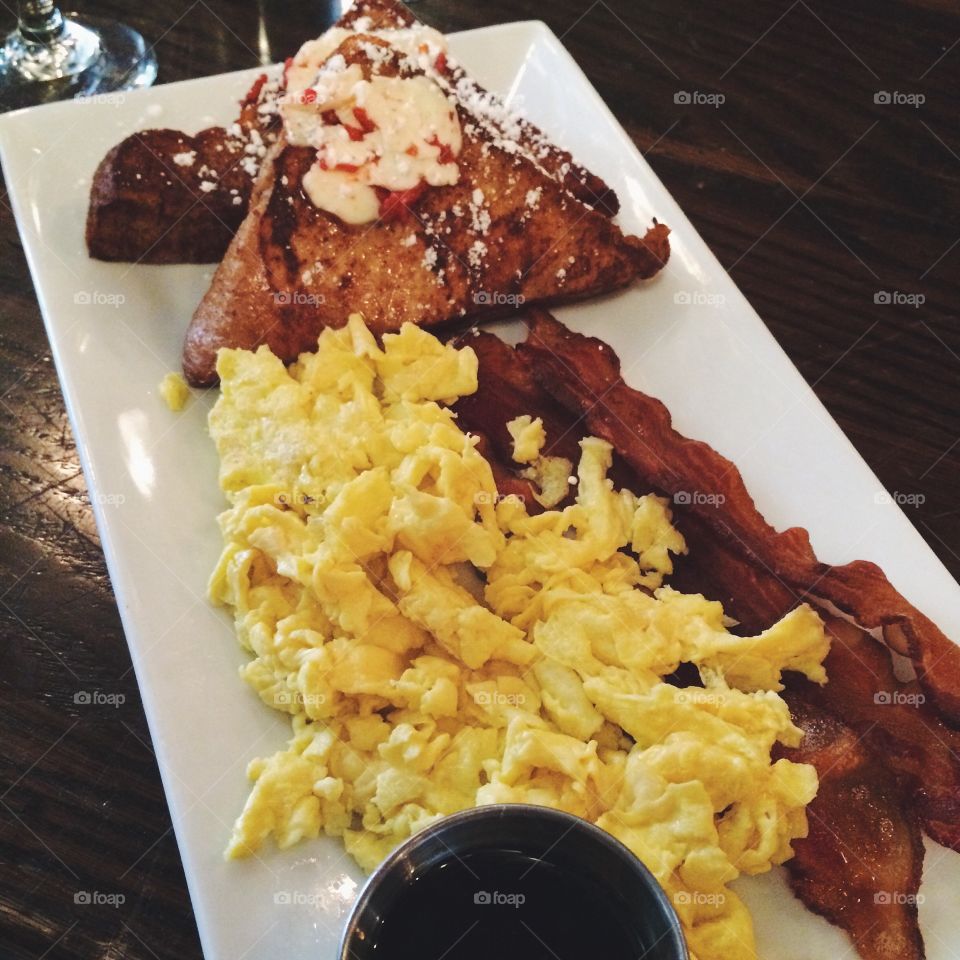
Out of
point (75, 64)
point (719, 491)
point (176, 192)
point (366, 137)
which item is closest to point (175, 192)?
point (176, 192)

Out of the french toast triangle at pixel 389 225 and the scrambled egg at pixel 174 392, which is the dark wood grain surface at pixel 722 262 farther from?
the french toast triangle at pixel 389 225

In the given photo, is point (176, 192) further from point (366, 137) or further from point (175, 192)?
point (366, 137)

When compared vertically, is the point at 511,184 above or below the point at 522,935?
above

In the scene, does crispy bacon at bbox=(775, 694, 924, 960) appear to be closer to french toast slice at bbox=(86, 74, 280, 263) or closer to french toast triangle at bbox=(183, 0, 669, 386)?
french toast triangle at bbox=(183, 0, 669, 386)

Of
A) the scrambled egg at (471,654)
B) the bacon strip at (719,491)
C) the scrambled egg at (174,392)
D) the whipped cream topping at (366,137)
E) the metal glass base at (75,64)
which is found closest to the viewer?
the scrambled egg at (471,654)

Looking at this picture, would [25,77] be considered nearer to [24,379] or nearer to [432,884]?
[24,379]

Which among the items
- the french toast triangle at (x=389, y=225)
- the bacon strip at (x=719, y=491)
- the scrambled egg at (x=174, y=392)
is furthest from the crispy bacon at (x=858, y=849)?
the scrambled egg at (x=174, y=392)

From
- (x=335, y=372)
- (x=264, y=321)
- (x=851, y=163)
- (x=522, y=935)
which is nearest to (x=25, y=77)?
(x=264, y=321)
